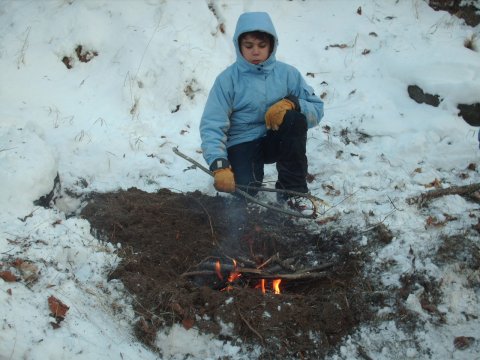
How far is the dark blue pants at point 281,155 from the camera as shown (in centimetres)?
408

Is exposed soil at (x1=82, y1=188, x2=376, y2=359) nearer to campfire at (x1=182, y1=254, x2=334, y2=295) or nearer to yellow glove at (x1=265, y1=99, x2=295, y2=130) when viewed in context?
campfire at (x1=182, y1=254, x2=334, y2=295)

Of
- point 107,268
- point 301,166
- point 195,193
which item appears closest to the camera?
point 107,268

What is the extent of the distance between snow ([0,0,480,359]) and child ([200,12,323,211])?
1.76 feet

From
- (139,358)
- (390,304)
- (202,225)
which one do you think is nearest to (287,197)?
(202,225)

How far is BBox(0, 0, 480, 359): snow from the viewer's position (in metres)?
2.94

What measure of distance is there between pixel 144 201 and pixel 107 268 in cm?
95

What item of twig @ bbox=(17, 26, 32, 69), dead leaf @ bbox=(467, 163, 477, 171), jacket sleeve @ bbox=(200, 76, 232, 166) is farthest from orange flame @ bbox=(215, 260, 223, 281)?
twig @ bbox=(17, 26, 32, 69)

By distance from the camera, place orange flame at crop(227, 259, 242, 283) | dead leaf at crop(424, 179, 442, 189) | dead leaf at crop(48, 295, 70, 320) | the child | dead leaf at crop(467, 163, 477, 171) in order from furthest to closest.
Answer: dead leaf at crop(467, 163, 477, 171) < dead leaf at crop(424, 179, 442, 189) < the child < orange flame at crop(227, 259, 242, 283) < dead leaf at crop(48, 295, 70, 320)

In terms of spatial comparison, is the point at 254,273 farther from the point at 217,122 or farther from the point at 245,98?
the point at 245,98

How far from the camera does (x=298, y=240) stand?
3865 mm

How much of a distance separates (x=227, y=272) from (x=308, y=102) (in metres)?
1.78

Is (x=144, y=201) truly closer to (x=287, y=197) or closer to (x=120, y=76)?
(x=287, y=197)

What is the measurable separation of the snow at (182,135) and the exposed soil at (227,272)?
12 centimetres

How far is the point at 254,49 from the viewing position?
12.9 ft
